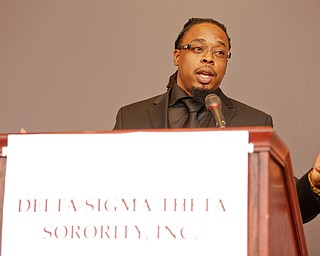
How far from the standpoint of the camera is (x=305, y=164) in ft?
12.4

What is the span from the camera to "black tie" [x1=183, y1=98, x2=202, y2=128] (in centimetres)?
301

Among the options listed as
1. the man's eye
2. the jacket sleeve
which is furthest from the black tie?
the jacket sleeve

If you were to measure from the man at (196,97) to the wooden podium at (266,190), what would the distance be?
4.20 ft

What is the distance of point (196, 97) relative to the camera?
304 cm

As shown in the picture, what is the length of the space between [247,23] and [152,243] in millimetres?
2607

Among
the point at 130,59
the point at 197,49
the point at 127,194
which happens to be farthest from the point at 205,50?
the point at 127,194

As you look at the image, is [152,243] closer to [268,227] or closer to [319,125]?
[268,227]

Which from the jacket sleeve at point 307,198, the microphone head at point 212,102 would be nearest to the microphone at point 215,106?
the microphone head at point 212,102

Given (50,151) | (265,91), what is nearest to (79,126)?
(265,91)

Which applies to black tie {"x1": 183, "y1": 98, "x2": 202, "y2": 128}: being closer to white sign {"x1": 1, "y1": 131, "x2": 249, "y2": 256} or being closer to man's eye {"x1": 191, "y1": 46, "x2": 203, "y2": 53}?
man's eye {"x1": 191, "y1": 46, "x2": 203, "y2": 53}

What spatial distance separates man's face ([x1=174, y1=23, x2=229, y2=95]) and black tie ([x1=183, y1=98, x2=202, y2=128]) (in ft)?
0.14

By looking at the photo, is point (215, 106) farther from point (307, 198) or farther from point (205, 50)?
point (205, 50)

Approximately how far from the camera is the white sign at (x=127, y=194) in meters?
1.53

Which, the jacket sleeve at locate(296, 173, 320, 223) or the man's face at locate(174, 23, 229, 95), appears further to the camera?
the man's face at locate(174, 23, 229, 95)
